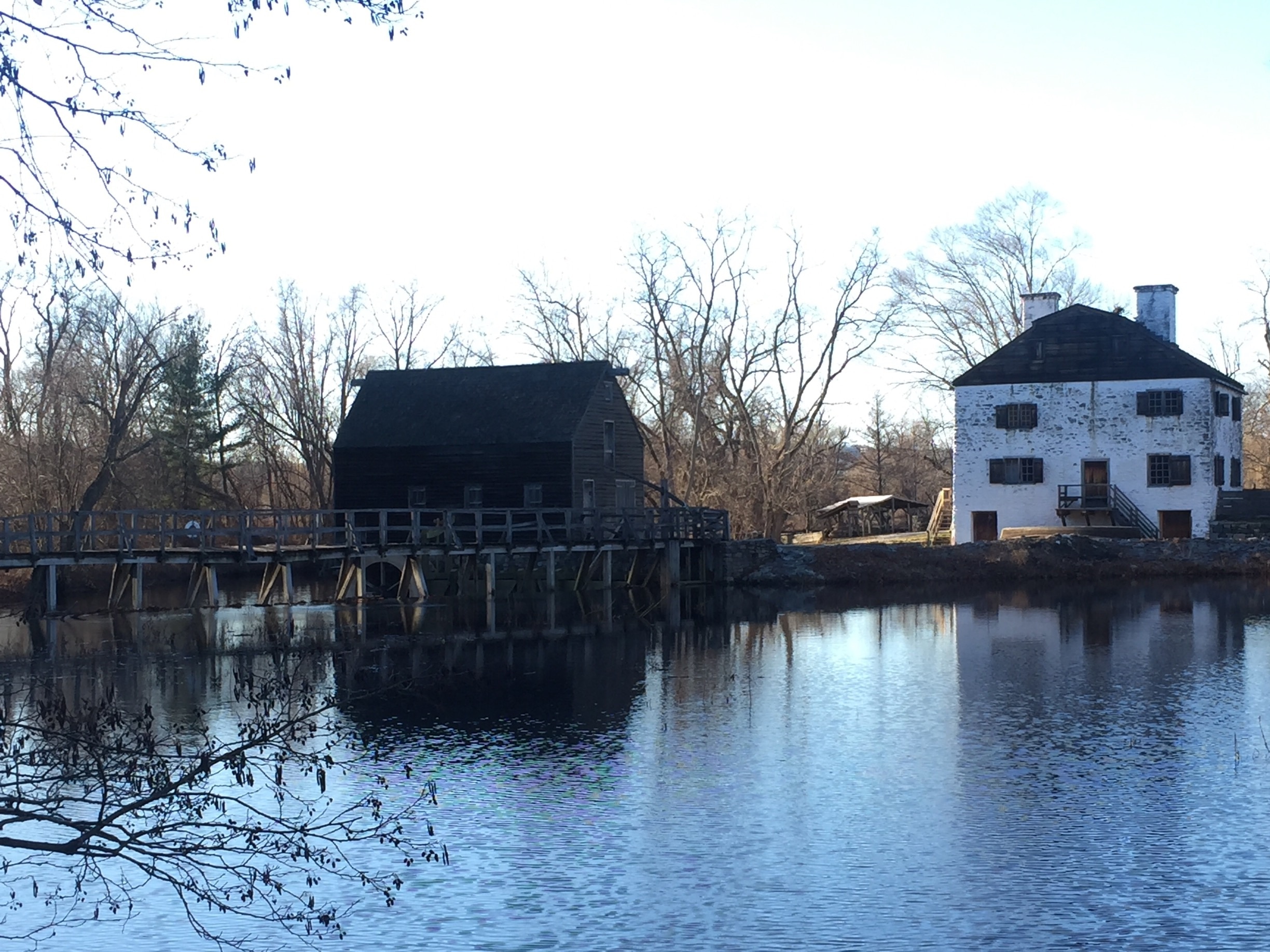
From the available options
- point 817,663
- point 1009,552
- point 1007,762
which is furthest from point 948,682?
point 1009,552

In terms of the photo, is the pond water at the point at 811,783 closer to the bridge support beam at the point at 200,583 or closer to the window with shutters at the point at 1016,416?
the bridge support beam at the point at 200,583

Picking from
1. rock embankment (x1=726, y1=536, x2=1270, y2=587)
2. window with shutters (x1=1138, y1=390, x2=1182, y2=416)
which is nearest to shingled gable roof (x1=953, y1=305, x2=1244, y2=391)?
window with shutters (x1=1138, y1=390, x2=1182, y2=416)

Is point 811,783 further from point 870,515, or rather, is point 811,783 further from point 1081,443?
point 870,515

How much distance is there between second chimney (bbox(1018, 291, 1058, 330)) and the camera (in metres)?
54.8

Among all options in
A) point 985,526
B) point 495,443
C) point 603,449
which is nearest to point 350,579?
point 495,443

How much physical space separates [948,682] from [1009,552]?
2509 cm

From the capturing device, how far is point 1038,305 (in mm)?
55250

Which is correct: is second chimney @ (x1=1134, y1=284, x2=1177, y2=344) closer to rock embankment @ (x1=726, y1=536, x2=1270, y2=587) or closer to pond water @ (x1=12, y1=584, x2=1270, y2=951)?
rock embankment @ (x1=726, y1=536, x2=1270, y2=587)

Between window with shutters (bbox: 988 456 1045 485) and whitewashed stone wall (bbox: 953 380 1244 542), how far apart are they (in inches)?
6.1

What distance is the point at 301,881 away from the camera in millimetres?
13266

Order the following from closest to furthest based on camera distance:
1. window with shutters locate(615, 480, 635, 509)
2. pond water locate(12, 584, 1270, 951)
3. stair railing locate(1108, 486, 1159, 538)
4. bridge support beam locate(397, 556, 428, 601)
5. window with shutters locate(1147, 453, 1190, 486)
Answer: pond water locate(12, 584, 1270, 951), bridge support beam locate(397, 556, 428, 601), window with shutters locate(615, 480, 635, 509), window with shutters locate(1147, 453, 1190, 486), stair railing locate(1108, 486, 1159, 538)

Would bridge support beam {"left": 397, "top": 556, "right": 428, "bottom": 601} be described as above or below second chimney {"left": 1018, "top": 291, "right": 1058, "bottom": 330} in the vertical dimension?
below

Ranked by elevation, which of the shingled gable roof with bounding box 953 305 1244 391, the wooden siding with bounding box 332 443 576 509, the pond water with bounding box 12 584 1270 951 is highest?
the shingled gable roof with bounding box 953 305 1244 391

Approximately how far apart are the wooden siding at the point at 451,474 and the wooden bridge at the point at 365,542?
2.55 ft
